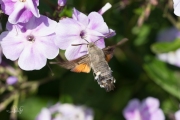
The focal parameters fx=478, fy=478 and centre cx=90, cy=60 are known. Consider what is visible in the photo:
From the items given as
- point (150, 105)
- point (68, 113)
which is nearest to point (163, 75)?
point (150, 105)

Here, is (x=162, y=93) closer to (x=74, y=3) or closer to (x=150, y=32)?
(x=150, y=32)

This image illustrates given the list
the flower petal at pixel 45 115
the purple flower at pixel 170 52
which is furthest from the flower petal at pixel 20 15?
the purple flower at pixel 170 52

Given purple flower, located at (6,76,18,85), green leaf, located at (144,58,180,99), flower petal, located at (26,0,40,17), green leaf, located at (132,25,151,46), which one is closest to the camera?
flower petal, located at (26,0,40,17)

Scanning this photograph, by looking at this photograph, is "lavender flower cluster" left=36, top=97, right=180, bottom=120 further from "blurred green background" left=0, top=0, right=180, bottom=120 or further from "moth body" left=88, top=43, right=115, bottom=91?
"moth body" left=88, top=43, right=115, bottom=91

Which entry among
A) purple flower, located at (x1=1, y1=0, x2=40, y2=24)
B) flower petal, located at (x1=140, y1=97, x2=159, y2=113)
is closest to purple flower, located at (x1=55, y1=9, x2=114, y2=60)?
purple flower, located at (x1=1, y1=0, x2=40, y2=24)

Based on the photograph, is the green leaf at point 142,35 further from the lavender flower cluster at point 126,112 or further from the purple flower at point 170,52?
the lavender flower cluster at point 126,112

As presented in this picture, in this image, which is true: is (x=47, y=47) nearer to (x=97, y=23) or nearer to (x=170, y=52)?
(x=97, y=23)

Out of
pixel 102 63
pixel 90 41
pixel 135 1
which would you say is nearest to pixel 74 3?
pixel 135 1
